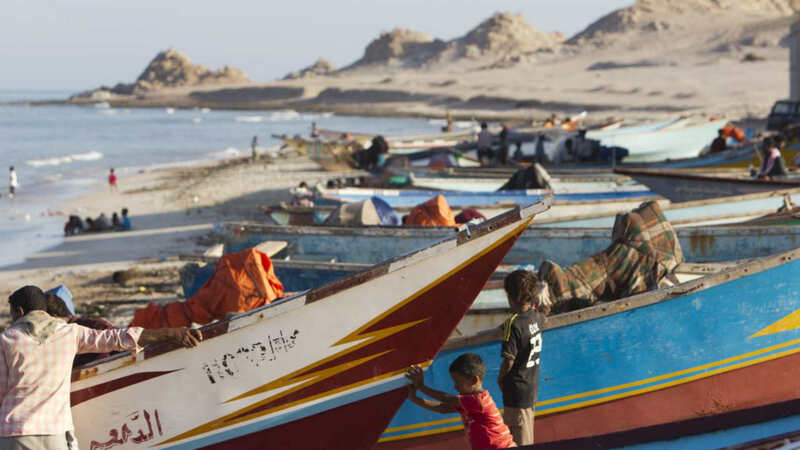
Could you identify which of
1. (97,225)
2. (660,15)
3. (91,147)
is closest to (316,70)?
(660,15)

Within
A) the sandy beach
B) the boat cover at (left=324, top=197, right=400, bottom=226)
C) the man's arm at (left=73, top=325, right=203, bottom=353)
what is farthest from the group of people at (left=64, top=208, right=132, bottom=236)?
the man's arm at (left=73, top=325, right=203, bottom=353)

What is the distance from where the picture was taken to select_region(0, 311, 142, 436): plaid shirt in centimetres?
508

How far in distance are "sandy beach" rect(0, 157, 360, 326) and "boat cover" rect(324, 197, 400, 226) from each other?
1.75m

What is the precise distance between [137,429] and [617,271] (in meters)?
3.90

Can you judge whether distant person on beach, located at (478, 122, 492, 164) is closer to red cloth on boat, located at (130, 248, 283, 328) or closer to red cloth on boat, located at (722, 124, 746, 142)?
red cloth on boat, located at (722, 124, 746, 142)

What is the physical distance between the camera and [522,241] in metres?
10.7

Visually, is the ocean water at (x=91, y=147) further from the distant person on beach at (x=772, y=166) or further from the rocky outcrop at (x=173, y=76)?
the rocky outcrop at (x=173, y=76)

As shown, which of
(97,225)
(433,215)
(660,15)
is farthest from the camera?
(660,15)

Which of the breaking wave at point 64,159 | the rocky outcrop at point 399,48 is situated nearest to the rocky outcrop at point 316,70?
the rocky outcrop at point 399,48

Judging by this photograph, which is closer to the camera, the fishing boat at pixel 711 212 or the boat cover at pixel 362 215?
the fishing boat at pixel 711 212

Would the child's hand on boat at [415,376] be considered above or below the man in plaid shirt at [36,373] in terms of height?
below

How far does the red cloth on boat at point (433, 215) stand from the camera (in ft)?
38.4

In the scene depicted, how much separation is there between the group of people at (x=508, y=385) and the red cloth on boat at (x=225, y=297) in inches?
106

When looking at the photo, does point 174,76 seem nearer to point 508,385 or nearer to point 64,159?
point 64,159
